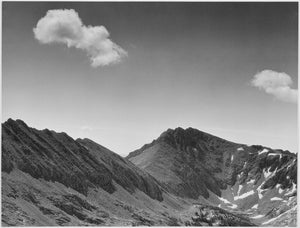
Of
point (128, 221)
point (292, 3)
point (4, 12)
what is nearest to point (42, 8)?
point (4, 12)

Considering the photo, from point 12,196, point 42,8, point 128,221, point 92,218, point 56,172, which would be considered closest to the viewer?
point 42,8

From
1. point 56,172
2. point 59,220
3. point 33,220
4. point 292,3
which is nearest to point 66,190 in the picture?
point 56,172

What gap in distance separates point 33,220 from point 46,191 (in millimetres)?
42123

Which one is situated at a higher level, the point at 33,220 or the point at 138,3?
the point at 138,3

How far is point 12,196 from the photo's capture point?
490 ft

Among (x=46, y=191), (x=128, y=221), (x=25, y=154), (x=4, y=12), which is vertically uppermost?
(x=4, y=12)

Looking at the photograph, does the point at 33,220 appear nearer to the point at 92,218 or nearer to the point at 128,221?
the point at 92,218

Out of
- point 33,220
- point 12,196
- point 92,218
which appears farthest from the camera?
point 92,218

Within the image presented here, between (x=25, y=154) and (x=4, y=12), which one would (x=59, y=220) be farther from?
(x=4, y=12)

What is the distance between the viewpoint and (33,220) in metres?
135

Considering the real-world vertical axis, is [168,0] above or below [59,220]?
above

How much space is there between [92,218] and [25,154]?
54.0 m

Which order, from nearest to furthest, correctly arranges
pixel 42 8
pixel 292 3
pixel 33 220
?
pixel 292 3 < pixel 42 8 < pixel 33 220

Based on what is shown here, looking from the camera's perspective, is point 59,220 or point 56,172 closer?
point 59,220
